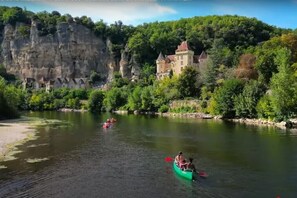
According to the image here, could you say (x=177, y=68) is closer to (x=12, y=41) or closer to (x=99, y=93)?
(x=99, y=93)

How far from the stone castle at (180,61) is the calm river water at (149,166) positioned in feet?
194

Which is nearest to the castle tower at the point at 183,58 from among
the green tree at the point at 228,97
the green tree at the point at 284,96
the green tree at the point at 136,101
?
the green tree at the point at 136,101

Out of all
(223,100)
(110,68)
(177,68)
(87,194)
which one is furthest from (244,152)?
(110,68)

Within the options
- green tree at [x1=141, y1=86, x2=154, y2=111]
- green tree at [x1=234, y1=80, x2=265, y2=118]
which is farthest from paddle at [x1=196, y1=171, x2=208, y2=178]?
green tree at [x1=141, y1=86, x2=154, y2=111]

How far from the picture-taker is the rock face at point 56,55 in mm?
134875

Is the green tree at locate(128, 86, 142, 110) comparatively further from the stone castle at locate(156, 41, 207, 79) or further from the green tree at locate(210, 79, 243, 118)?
the green tree at locate(210, 79, 243, 118)

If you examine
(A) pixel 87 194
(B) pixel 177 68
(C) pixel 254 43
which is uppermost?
(C) pixel 254 43

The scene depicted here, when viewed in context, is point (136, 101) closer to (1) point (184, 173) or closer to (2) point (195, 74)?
(2) point (195, 74)

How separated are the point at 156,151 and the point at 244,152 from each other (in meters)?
7.66

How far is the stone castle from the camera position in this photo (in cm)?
10262

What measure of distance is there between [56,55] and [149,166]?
4469 inches

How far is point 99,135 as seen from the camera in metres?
46.8

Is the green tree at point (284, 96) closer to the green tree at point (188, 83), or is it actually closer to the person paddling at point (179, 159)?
the green tree at point (188, 83)

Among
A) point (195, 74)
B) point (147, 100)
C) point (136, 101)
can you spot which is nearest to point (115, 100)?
point (136, 101)
